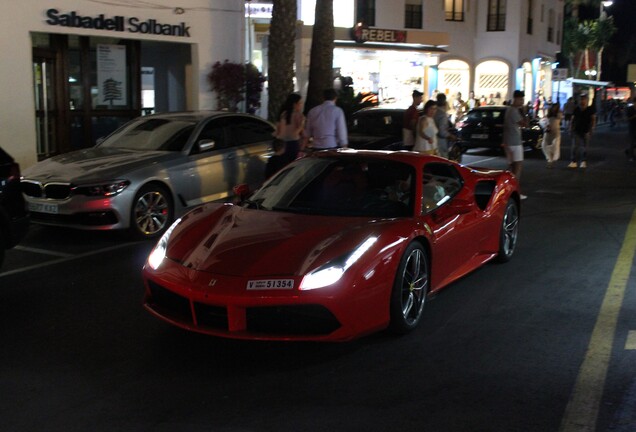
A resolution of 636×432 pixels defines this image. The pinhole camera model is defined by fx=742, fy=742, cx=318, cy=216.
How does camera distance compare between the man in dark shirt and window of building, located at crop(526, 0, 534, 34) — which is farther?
window of building, located at crop(526, 0, 534, 34)

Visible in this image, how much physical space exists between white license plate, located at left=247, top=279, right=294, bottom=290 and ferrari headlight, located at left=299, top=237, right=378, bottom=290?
0.27 ft

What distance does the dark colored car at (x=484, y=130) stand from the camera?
21.1 metres

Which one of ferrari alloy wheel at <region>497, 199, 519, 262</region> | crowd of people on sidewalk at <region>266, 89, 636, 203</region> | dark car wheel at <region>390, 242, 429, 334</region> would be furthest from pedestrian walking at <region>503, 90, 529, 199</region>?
dark car wheel at <region>390, 242, 429, 334</region>

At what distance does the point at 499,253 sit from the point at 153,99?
13.9 meters

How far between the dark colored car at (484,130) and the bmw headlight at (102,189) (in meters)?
13.7

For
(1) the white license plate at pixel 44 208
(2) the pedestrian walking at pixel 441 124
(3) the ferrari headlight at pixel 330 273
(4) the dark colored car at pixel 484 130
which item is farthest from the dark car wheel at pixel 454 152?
(3) the ferrari headlight at pixel 330 273

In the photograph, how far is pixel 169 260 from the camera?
5293 millimetres

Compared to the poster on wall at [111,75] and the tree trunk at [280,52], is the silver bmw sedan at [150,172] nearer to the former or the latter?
the tree trunk at [280,52]

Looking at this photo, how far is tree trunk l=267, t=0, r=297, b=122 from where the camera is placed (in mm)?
16094

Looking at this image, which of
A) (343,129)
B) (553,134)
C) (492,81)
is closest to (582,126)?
(553,134)

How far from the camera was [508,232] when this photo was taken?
7926mm

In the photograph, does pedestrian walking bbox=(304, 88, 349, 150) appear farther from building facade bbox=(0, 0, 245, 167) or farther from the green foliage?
the green foliage

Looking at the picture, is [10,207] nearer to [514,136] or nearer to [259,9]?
[514,136]

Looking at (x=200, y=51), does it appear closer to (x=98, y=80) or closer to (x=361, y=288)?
(x=98, y=80)
